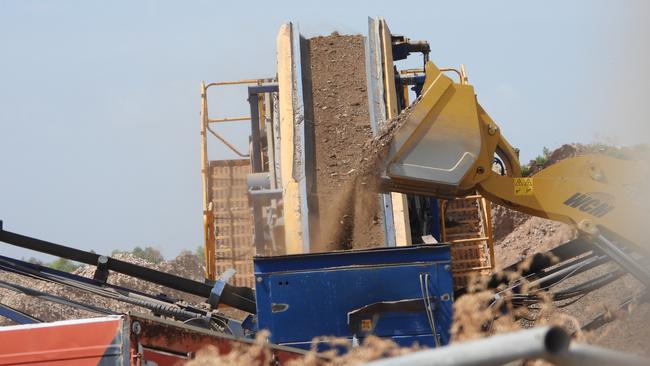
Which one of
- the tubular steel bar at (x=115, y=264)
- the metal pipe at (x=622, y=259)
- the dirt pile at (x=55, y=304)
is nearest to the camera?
the metal pipe at (x=622, y=259)

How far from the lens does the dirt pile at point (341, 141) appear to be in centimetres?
728

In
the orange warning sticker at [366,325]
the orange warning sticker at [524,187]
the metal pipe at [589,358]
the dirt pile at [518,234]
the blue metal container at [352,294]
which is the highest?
the dirt pile at [518,234]

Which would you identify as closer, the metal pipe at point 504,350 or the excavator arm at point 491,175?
the metal pipe at point 504,350

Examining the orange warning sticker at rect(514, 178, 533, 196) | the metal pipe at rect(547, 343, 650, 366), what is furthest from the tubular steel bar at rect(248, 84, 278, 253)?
the metal pipe at rect(547, 343, 650, 366)

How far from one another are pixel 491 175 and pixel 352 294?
1242 mm

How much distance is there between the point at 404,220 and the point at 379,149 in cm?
112

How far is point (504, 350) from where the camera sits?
2.07m

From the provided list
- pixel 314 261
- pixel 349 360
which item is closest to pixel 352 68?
pixel 314 261

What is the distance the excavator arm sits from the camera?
6.20 metres

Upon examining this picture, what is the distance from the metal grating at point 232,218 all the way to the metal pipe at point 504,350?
291 inches

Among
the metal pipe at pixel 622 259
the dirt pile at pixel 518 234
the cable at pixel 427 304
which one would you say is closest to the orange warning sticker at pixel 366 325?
the cable at pixel 427 304

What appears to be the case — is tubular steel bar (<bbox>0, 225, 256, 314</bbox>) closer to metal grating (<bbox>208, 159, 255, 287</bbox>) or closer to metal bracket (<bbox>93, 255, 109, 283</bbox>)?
metal bracket (<bbox>93, 255, 109, 283</bbox>)

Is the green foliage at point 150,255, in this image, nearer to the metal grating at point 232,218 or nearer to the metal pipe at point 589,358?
the metal grating at point 232,218

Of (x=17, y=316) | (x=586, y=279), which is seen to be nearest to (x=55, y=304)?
(x=17, y=316)
